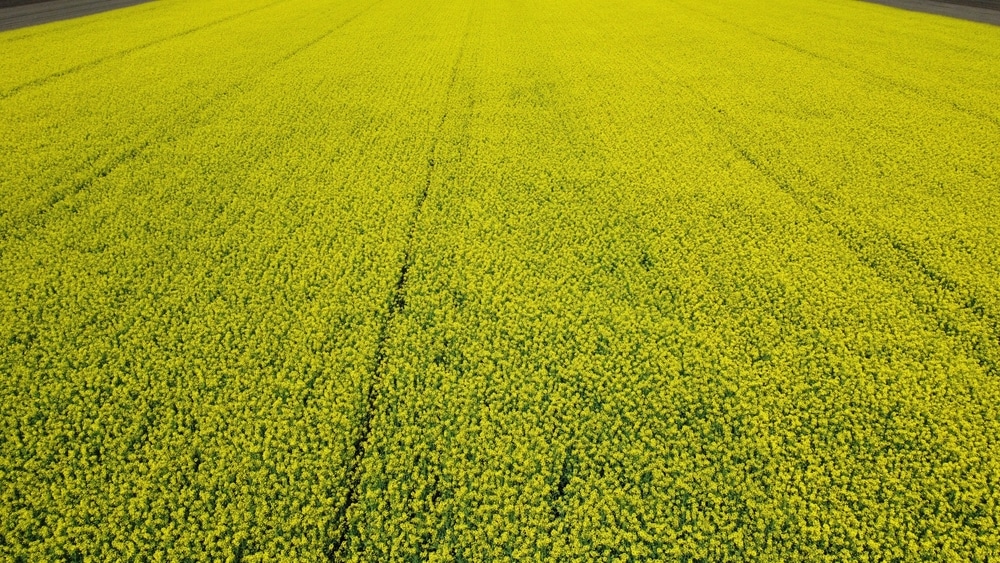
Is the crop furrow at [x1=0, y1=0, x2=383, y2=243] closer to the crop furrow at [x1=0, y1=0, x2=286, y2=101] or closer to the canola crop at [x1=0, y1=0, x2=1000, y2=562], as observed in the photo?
the canola crop at [x1=0, y1=0, x2=1000, y2=562]

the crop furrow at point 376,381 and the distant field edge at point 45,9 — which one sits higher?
the distant field edge at point 45,9

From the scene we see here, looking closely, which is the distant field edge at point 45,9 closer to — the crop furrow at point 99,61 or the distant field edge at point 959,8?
the crop furrow at point 99,61

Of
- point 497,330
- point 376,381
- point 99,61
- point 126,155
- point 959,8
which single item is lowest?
point 376,381

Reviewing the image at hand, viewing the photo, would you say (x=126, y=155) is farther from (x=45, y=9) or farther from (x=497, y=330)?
(x=45, y=9)

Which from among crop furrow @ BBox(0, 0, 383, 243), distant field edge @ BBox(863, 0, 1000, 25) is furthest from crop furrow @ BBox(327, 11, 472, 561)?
distant field edge @ BBox(863, 0, 1000, 25)

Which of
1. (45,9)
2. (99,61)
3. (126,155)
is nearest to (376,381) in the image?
(126,155)

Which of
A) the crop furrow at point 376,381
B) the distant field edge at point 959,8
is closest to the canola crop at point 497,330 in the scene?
the crop furrow at point 376,381
